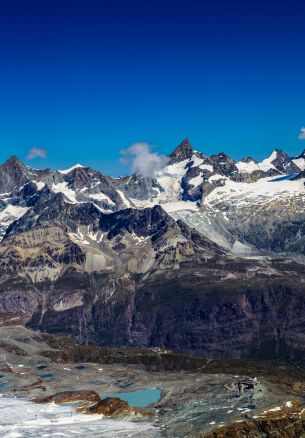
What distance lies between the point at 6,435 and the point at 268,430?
67409 mm

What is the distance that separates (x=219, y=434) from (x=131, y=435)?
23372 mm

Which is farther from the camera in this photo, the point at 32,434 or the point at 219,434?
the point at 32,434

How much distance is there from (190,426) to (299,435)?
104ft

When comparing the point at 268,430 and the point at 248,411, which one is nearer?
the point at 268,430

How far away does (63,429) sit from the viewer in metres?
198

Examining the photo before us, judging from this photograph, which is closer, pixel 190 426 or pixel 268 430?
pixel 268 430

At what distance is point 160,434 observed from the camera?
616ft

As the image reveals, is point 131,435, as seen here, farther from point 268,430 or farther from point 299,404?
point 299,404

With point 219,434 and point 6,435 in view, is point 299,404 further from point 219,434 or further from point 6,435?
point 6,435

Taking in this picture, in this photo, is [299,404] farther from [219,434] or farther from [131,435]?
[131,435]

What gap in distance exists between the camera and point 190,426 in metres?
194

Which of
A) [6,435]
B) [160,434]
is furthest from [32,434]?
[160,434]

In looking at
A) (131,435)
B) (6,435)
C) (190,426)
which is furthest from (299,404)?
(6,435)

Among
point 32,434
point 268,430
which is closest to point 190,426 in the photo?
point 268,430
